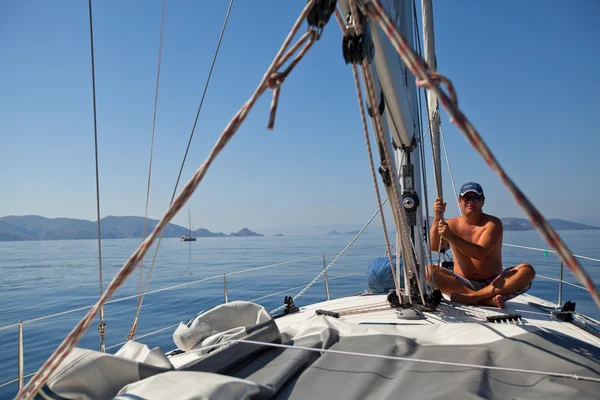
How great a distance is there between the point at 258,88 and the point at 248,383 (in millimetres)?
988

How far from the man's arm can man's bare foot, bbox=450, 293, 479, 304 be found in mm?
366

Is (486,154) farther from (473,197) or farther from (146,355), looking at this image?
(473,197)

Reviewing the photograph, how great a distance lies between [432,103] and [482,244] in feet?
7.65

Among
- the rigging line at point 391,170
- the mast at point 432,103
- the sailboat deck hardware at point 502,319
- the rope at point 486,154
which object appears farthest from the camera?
the mast at point 432,103

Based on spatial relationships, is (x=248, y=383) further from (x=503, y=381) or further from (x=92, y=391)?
(x=503, y=381)

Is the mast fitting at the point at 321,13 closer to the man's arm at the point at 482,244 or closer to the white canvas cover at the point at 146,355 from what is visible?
the white canvas cover at the point at 146,355

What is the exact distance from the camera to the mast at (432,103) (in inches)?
188

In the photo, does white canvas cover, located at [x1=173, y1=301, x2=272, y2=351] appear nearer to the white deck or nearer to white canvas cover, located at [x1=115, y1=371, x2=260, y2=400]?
the white deck

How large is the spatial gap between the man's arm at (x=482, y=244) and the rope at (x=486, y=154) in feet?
8.74

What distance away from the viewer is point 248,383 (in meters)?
1.32

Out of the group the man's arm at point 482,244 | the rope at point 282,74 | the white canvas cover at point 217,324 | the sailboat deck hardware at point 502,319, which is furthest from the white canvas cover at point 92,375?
the man's arm at point 482,244

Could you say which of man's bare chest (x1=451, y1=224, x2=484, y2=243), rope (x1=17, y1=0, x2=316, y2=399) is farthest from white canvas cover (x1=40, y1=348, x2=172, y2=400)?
man's bare chest (x1=451, y1=224, x2=484, y2=243)

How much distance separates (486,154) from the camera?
2.62 ft

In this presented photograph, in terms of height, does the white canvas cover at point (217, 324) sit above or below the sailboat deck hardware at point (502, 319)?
above
